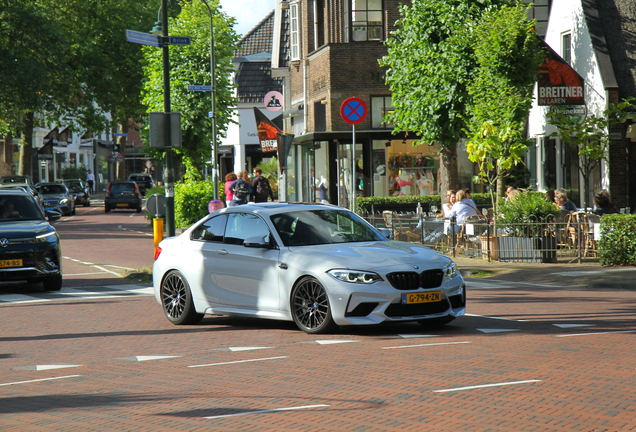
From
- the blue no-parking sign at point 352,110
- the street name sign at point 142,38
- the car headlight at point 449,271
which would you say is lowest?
the car headlight at point 449,271

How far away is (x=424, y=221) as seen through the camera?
69.6 feet

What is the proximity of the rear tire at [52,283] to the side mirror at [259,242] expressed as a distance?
632cm

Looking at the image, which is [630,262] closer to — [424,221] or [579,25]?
[424,221]

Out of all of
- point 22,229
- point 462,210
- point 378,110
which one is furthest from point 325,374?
point 378,110

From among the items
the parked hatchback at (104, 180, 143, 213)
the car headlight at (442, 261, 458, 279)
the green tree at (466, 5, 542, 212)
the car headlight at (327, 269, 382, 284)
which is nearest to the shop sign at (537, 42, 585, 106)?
the green tree at (466, 5, 542, 212)

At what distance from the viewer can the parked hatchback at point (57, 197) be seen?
149 ft

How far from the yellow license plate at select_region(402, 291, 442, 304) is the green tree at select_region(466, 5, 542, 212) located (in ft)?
40.2

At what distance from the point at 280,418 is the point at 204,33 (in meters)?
35.8

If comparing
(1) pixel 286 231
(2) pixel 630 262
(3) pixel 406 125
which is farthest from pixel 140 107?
(1) pixel 286 231

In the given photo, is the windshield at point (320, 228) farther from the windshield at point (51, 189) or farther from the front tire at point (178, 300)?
the windshield at point (51, 189)

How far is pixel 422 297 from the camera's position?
9547 millimetres

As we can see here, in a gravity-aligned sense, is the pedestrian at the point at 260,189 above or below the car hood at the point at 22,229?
above

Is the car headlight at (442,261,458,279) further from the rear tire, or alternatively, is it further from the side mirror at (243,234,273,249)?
the rear tire

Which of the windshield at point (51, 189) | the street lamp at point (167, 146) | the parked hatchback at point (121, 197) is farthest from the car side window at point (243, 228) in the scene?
the parked hatchback at point (121, 197)
